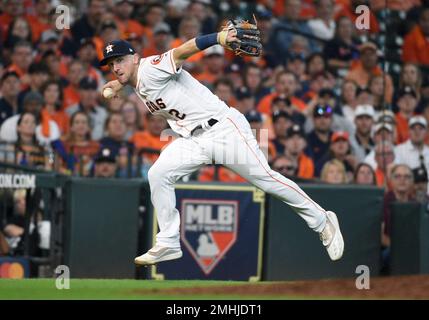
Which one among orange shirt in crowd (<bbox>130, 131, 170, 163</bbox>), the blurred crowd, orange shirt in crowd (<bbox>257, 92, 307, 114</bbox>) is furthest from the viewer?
orange shirt in crowd (<bbox>257, 92, 307, 114</bbox>)

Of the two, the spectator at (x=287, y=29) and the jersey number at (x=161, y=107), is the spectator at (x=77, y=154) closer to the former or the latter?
the jersey number at (x=161, y=107)

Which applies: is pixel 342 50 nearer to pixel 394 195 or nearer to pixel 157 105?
pixel 394 195

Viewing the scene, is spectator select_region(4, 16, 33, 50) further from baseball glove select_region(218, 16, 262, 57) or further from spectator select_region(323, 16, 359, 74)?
baseball glove select_region(218, 16, 262, 57)

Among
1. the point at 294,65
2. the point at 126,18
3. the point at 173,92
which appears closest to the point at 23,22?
the point at 126,18

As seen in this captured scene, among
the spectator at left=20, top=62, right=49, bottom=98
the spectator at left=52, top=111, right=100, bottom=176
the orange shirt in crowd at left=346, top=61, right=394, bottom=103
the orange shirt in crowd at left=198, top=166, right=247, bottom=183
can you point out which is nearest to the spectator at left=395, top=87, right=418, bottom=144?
the orange shirt in crowd at left=346, top=61, right=394, bottom=103

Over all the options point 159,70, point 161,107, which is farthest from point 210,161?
point 159,70

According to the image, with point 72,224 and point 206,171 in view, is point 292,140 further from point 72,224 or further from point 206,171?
point 72,224
